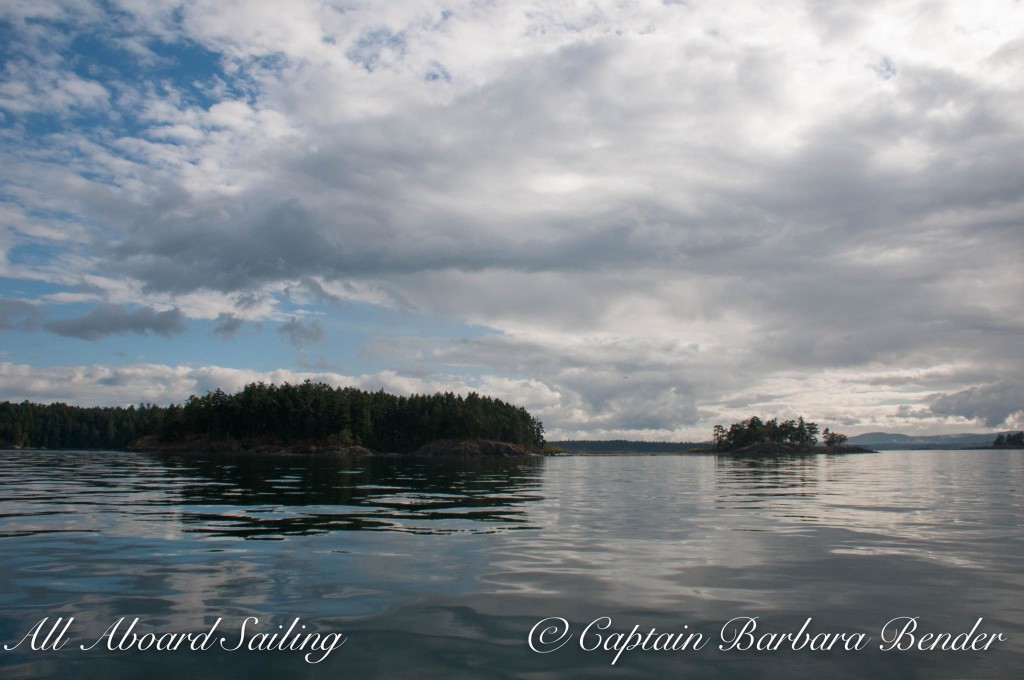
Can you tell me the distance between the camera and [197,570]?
43.1 ft

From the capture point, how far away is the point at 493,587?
483 inches

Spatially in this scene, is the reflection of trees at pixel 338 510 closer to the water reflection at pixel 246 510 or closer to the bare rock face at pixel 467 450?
the water reflection at pixel 246 510

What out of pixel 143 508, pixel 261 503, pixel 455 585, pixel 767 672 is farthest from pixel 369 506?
pixel 767 672

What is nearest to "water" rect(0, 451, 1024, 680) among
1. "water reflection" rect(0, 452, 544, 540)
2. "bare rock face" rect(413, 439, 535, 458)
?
"water reflection" rect(0, 452, 544, 540)

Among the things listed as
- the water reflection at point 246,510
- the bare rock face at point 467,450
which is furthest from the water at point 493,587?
the bare rock face at point 467,450

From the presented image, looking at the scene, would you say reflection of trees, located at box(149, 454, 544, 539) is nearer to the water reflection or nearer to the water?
the water reflection

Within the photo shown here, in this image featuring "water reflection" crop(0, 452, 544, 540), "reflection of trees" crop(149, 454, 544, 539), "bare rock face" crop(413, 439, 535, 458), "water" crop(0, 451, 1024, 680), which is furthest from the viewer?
"bare rock face" crop(413, 439, 535, 458)

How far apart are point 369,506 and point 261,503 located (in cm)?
471

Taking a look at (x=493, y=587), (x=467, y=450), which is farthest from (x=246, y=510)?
(x=467, y=450)

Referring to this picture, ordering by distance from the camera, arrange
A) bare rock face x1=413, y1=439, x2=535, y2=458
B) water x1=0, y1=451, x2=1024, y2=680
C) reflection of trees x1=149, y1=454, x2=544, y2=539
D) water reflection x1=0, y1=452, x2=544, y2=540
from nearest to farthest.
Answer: water x1=0, y1=451, x2=1024, y2=680 < water reflection x1=0, y1=452, x2=544, y2=540 < reflection of trees x1=149, y1=454, x2=544, y2=539 < bare rock face x1=413, y1=439, x2=535, y2=458

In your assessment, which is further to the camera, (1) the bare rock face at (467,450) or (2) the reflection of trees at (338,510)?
(1) the bare rock face at (467,450)

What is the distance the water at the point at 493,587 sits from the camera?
834cm

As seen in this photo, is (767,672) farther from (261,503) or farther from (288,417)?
(288,417)

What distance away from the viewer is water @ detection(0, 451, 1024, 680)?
834 cm
